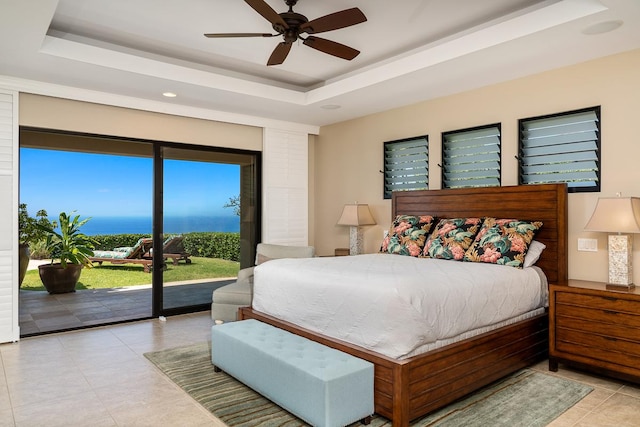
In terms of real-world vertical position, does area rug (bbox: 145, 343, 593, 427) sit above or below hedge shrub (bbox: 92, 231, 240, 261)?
below

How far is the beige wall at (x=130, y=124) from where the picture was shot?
4305 mm

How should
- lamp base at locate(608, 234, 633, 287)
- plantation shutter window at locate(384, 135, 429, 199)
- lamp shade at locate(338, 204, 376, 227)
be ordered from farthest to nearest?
A: lamp shade at locate(338, 204, 376, 227) < plantation shutter window at locate(384, 135, 429, 199) < lamp base at locate(608, 234, 633, 287)

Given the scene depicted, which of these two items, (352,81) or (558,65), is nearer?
(558,65)

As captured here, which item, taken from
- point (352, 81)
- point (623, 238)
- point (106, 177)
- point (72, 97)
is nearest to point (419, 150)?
point (352, 81)

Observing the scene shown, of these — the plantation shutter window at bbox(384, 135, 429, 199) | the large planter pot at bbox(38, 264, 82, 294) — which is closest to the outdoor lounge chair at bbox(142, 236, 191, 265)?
the plantation shutter window at bbox(384, 135, 429, 199)

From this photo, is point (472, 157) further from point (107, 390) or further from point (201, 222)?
point (107, 390)

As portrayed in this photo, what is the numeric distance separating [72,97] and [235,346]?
3.18 metres

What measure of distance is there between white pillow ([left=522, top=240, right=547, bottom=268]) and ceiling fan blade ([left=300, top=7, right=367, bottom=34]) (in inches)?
90.8

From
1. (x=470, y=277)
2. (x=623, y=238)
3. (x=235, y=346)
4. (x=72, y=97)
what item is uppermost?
(x=72, y=97)

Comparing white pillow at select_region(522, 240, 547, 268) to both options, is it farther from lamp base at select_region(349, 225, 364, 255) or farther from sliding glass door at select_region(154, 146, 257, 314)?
sliding glass door at select_region(154, 146, 257, 314)

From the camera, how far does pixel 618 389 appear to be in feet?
9.82

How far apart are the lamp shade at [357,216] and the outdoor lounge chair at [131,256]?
4731 millimetres

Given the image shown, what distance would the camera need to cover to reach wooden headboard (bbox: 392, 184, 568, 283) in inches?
146

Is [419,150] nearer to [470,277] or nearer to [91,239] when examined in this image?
[470,277]
